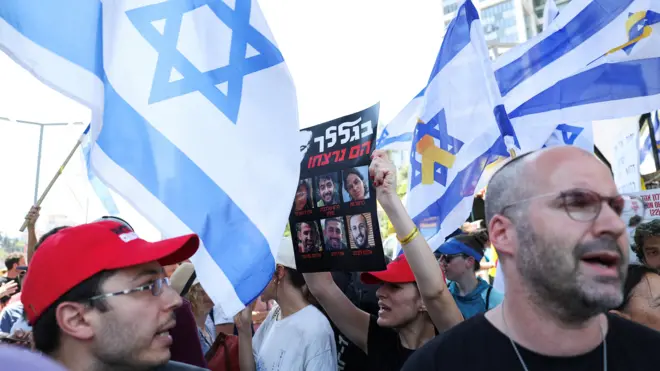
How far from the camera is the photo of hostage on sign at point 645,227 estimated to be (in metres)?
3.68

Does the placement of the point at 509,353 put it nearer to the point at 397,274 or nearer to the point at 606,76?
the point at 397,274

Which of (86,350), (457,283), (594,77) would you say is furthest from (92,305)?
(594,77)

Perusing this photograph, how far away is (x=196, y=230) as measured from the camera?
2535 millimetres

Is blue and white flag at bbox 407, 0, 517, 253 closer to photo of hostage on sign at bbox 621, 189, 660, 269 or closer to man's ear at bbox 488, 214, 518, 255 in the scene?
photo of hostage on sign at bbox 621, 189, 660, 269

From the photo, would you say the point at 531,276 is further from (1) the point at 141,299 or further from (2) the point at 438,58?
(2) the point at 438,58

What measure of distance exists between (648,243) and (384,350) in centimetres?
203

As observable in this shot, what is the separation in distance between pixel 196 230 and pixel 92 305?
0.65 m

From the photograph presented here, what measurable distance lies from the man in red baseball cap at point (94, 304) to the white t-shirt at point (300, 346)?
105cm

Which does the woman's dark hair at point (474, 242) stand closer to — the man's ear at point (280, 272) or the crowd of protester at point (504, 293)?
the man's ear at point (280, 272)

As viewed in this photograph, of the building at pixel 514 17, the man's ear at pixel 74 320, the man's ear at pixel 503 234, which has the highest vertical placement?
the building at pixel 514 17

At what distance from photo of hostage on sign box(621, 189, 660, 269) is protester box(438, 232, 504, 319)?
1.04 meters

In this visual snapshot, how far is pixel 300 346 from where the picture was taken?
301 cm

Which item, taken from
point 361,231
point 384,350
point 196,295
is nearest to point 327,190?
point 361,231

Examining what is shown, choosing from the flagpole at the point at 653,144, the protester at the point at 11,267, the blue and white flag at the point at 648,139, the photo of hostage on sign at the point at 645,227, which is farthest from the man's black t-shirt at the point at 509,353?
the protester at the point at 11,267
